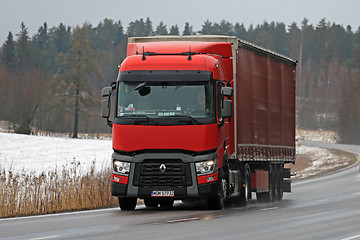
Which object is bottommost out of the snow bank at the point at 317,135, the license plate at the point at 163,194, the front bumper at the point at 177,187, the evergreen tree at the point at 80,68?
the license plate at the point at 163,194

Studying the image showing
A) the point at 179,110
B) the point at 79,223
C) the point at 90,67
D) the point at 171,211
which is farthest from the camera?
the point at 90,67

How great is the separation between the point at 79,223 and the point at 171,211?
4.10m

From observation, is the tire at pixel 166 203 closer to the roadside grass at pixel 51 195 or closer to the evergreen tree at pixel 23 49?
the roadside grass at pixel 51 195

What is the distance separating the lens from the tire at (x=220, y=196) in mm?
19359

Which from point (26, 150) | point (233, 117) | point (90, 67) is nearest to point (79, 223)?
point (233, 117)

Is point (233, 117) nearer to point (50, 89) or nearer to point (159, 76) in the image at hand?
point (159, 76)

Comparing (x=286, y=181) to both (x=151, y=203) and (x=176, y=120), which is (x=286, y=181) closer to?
(x=151, y=203)

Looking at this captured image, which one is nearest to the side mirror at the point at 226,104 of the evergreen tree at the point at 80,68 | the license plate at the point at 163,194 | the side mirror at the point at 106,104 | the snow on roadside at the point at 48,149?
the license plate at the point at 163,194

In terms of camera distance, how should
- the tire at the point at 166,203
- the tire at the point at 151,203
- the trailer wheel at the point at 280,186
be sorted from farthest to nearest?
the trailer wheel at the point at 280,186, the tire at the point at 166,203, the tire at the point at 151,203

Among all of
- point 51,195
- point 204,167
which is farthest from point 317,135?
point 204,167

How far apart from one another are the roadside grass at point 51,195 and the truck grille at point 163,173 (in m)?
2.16

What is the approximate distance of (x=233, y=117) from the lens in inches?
824

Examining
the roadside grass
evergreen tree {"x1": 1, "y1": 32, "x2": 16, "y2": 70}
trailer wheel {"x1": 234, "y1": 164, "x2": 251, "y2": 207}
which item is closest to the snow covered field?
the roadside grass

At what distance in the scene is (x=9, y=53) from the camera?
174 meters
